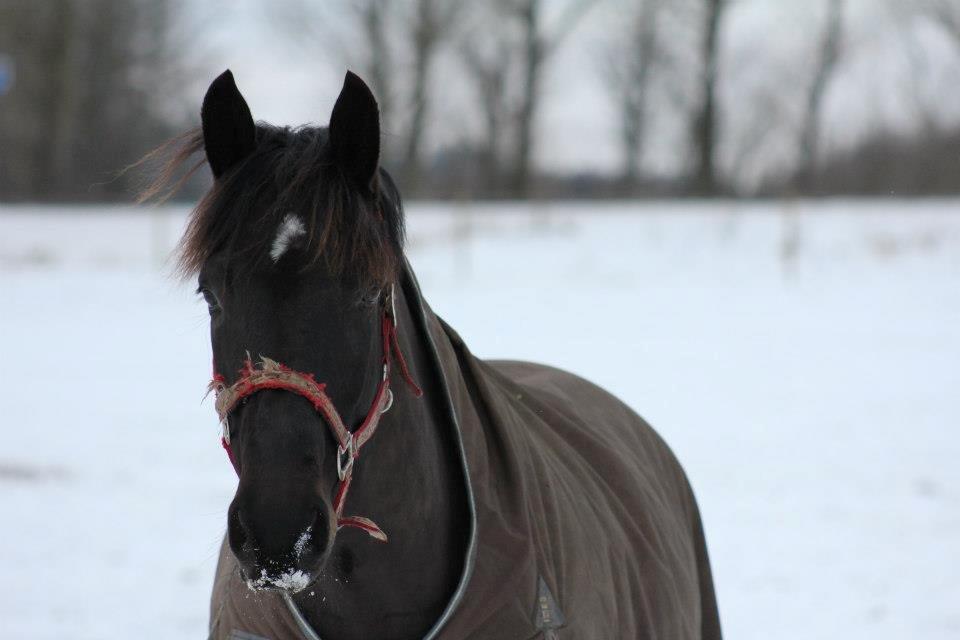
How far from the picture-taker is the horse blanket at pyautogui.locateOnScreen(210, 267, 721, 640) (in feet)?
5.24

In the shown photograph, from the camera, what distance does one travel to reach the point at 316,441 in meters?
1.35

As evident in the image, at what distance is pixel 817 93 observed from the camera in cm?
2345

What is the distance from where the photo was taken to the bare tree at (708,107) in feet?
71.1

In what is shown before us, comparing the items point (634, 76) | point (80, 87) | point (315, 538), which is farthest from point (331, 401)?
point (634, 76)

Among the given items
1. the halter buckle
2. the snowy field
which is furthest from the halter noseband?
the snowy field

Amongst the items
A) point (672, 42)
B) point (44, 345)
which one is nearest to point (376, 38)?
point (672, 42)

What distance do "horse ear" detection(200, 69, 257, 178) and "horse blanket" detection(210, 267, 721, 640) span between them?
14.5 inches

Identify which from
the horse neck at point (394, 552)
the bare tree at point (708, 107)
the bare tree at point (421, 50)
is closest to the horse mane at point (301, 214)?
the horse neck at point (394, 552)

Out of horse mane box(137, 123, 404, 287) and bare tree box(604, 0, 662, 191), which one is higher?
bare tree box(604, 0, 662, 191)

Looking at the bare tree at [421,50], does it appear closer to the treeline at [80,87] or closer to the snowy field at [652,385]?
the treeline at [80,87]

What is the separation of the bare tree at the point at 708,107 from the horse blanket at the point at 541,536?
20.2 metres

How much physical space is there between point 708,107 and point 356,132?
2233cm

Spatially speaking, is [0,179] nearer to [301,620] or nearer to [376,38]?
[376,38]

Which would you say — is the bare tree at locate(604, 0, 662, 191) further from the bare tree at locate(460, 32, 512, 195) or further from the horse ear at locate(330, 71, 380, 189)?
the horse ear at locate(330, 71, 380, 189)
